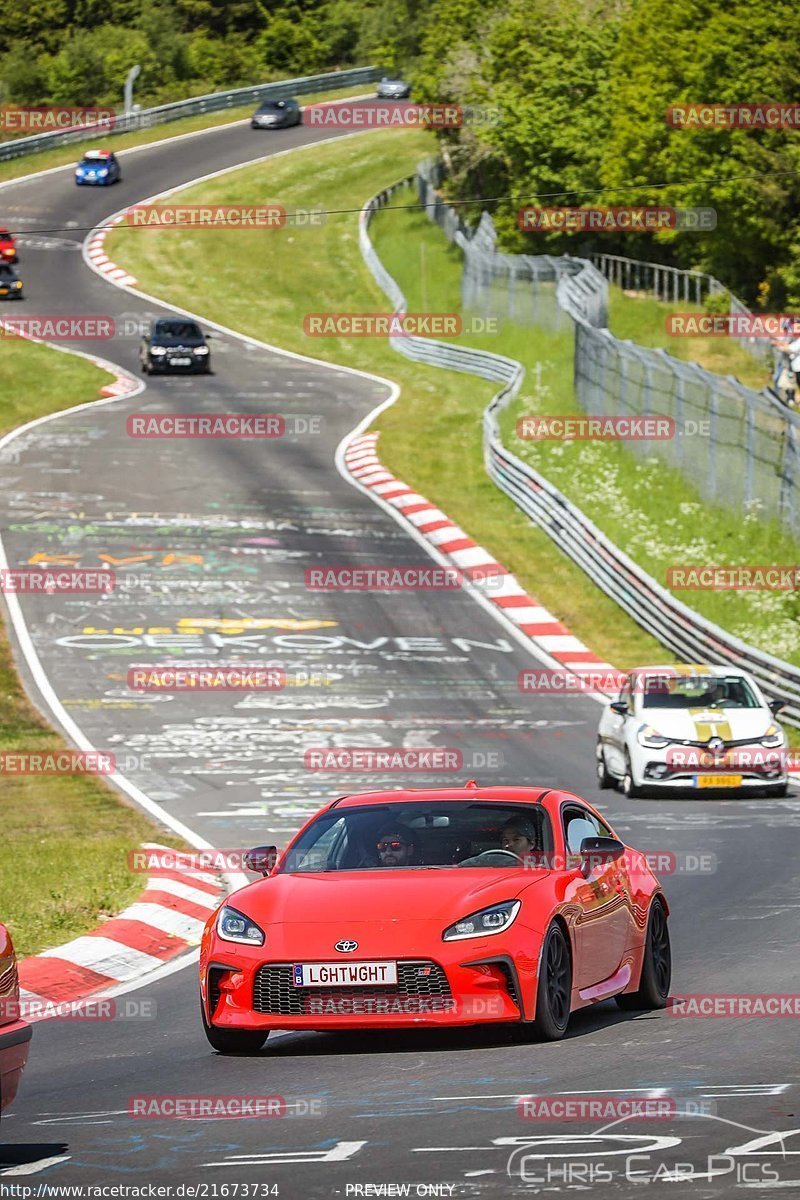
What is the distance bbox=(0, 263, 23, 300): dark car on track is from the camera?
65188 millimetres

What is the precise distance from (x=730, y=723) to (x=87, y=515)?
2017 centimetres

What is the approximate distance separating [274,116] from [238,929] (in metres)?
87.3

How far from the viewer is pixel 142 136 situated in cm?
9319

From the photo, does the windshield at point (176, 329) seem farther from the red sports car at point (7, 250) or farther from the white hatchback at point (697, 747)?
the white hatchback at point (697, 747)

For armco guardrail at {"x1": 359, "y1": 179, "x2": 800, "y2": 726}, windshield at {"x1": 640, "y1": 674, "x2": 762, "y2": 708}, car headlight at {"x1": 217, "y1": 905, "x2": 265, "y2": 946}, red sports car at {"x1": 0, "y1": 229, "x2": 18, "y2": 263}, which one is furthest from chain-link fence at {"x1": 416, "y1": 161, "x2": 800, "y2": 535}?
car headlight at {"x1": 217, "y1": 905, "x2": 265, "y2": 946}

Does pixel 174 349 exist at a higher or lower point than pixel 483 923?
lower

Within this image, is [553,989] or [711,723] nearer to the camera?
[553,989]

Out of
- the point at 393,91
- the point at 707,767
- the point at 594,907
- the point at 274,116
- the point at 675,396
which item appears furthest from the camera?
the point at 393,91

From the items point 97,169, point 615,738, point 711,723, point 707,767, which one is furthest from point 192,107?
point 707,767

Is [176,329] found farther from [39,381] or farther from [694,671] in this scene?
[694,671]

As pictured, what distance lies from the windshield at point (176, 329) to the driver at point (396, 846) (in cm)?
4619

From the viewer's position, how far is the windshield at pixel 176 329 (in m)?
55.9

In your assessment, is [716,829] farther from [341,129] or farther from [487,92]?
[341,129]

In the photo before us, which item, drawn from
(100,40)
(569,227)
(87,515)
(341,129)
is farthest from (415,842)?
(100,40)
